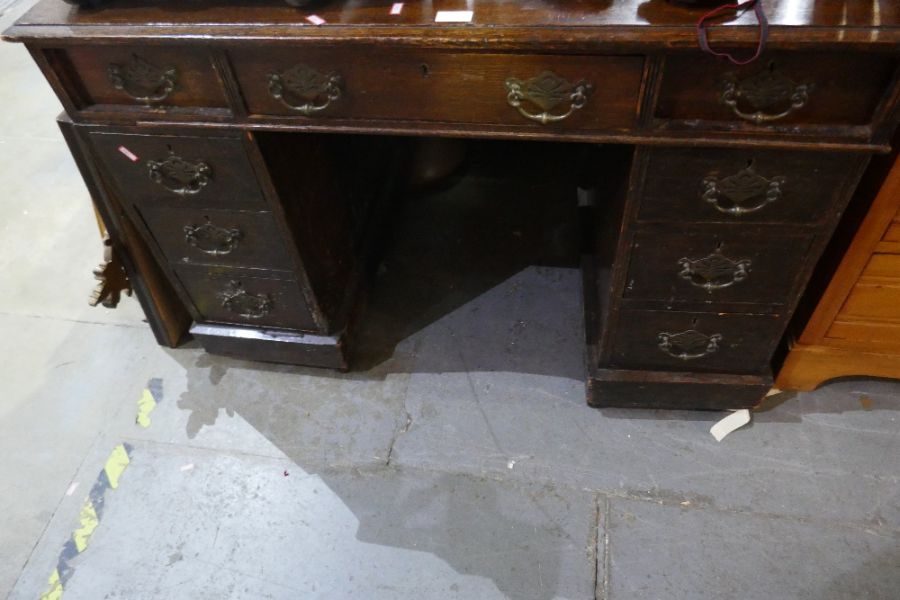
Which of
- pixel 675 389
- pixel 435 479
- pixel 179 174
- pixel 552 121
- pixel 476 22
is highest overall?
pixel 476 22

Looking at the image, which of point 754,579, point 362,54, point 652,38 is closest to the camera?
point 652,38

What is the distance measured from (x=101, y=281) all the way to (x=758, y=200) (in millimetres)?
1462

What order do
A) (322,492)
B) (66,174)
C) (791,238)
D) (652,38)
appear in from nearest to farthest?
(652,38) < (791,238) < (322,492) < (66,174)

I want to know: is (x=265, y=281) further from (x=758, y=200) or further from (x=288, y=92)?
(x=758, y=200)

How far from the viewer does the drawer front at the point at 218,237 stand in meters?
1.33

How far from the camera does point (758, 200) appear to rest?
1.10 m

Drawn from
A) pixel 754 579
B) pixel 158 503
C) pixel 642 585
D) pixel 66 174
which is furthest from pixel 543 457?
pixel 66 174

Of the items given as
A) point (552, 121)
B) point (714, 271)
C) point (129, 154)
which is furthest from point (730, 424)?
point (129, 154)

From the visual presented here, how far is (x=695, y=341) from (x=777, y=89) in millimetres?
589

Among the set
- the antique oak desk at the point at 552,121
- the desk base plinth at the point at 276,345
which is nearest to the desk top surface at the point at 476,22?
the antique oak desk at the point at 552,121

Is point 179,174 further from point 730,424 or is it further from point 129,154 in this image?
point 730,424

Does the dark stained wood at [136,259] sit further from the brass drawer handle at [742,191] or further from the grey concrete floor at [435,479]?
the brass drawer handle at [742,191]

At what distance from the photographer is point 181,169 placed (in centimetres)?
123

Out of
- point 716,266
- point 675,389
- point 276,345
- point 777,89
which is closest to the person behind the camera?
point 777,89
